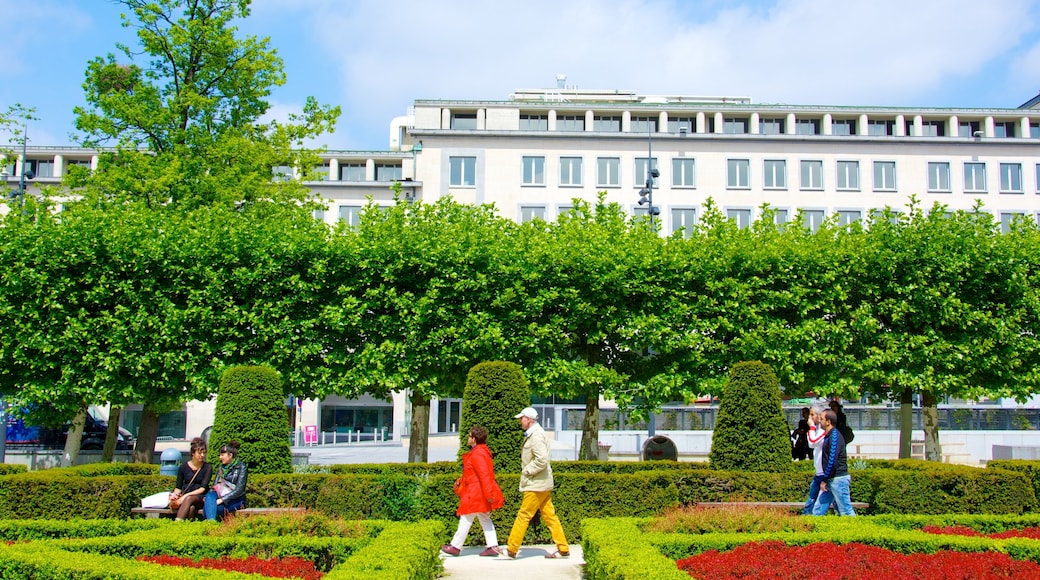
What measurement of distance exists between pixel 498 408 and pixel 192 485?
4759 mm

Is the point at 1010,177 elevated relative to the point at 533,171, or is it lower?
elevated

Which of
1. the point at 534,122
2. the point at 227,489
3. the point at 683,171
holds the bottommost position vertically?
the point at 227,489

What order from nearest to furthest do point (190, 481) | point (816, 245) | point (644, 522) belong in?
1. point (644, 522)
2. point (190, 481)
3. point (816, 245)

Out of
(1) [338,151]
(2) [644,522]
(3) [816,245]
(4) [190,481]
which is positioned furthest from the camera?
(1) [338,151]

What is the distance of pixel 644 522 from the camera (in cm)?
1149

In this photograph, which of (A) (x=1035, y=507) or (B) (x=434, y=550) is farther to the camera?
(A) (x=1035, y=507)

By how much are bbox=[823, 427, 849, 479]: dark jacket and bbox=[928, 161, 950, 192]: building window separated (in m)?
42.0

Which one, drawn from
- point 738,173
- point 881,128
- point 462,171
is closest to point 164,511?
point 462,171

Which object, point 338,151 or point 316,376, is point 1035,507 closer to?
point 316,376

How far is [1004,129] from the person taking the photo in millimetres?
53375

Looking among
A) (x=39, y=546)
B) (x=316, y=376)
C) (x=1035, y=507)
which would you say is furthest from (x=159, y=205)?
(x=1035, y=507)

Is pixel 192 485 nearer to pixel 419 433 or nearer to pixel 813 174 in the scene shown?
pixel 419 433

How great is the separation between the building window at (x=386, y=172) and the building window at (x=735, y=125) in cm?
2037

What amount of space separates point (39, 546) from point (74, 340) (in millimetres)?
11955
